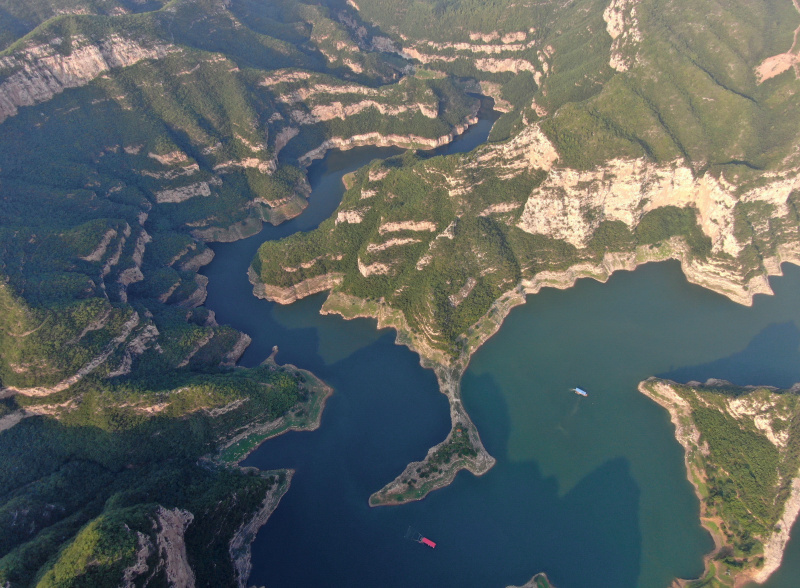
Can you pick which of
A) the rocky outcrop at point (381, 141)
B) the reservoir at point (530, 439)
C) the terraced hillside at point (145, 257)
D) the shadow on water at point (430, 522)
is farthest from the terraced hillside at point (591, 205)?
the rocky outcrop at point (381, 141)

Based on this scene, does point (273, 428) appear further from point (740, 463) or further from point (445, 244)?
point (740, 463)

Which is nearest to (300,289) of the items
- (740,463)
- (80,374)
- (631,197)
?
(80,374)

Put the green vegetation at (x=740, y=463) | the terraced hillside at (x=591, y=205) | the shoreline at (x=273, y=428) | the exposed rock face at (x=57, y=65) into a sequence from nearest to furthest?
the green vegetation at (x=740, y=463) < the shoreline at (x=273, y=428) < the terraced hillside at (x=591, y=205) < the exposed rock face at (x=57, y=65)

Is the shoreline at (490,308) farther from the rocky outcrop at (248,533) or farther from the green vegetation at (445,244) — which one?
the rocky outcrop at (248,533)

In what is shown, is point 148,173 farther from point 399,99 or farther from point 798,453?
point 798,453

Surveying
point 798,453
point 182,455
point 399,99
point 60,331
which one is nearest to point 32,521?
point 182,455

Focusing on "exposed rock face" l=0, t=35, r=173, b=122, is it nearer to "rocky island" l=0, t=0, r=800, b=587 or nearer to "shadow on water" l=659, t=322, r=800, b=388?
"rocky island" l=0, t=0, r=800, b=587
